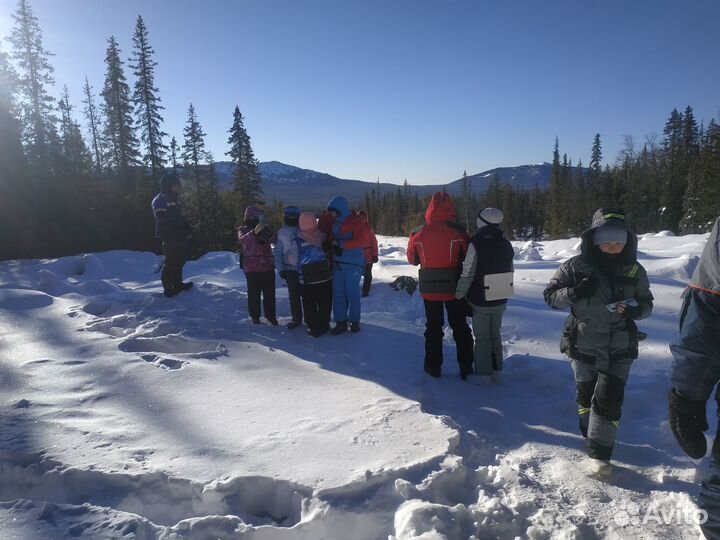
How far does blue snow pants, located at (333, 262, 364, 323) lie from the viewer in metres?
6.27

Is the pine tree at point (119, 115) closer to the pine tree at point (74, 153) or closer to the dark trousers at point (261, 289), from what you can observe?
the pine tree at point (74, 153)

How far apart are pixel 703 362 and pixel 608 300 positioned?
33.6 inches

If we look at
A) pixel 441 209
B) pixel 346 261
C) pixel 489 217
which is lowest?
pixel 346 261

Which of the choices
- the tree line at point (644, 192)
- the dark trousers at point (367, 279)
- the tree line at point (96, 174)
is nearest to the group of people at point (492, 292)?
the dark trousers at point (367, 279)

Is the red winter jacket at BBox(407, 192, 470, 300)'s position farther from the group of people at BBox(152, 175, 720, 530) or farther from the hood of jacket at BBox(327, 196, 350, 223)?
the hood of jacket at BBox(327, 196, 350, 223)

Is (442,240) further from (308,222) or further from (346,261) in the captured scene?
(308,222)

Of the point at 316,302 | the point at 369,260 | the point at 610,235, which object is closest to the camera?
the point at 610,235

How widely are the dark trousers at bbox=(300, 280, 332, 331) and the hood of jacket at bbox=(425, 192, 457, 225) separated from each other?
7.20ft

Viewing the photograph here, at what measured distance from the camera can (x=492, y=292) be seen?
4.49 m

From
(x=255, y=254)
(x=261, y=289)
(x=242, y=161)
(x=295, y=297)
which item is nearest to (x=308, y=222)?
(x=255, y=254)

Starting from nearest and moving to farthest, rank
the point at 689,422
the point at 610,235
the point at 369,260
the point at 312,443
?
the point at 689,422 < the point at 610,235 < the point at 312,443 < the point at 369,260

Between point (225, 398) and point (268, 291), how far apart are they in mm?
2912

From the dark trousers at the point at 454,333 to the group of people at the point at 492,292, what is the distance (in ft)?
0.04

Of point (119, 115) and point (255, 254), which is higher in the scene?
point (119, 115)
